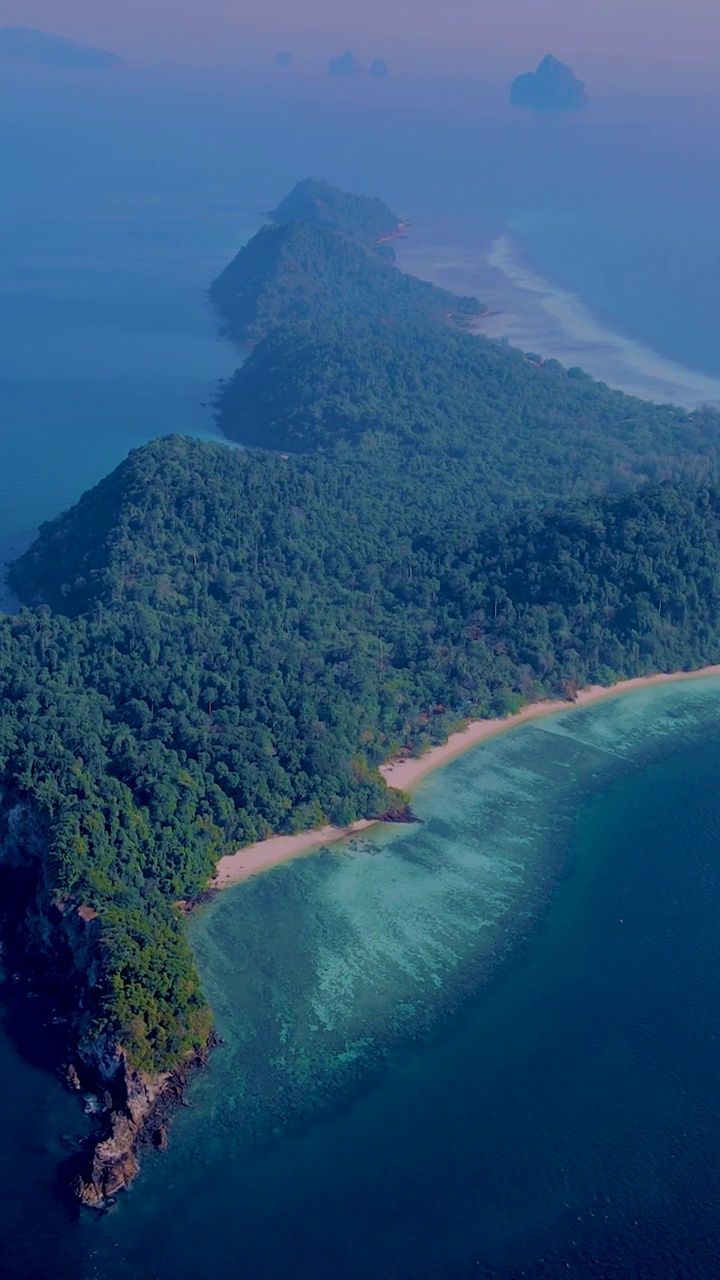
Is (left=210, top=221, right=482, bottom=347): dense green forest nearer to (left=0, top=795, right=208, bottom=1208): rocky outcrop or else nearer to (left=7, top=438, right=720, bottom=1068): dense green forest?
(left=7, top=438, right=720, bottom=1068): dense green forest

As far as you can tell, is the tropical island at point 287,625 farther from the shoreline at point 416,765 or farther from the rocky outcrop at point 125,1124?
the shoreline at point 416,765

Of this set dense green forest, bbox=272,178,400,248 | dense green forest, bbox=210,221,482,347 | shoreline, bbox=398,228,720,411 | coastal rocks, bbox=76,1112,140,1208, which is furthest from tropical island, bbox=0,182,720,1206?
dense green forest, bbox=272,178,400,248

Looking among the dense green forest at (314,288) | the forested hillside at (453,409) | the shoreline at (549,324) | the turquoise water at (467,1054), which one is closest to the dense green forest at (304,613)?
the forested hillside at (453,409)

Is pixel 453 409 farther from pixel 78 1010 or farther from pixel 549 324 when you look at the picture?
pixel 78 1010

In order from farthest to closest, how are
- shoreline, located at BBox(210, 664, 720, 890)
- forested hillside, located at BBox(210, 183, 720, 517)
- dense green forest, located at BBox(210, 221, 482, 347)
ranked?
dense green forest, located at BBox(210, 221, 482, 347) < forested hillside, located at BBox(210, 183, 720, 517) < shoreline, located at BBox(210, 664, 720, 890)

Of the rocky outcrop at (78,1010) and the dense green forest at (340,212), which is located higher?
the dense green forest at (340,212)

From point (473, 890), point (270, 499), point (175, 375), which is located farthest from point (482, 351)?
point (473, 890)
